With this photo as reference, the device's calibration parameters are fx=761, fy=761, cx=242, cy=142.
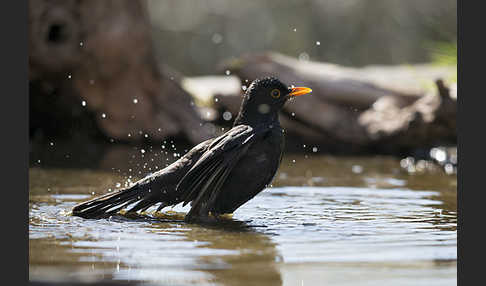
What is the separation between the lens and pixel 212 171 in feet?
17.4

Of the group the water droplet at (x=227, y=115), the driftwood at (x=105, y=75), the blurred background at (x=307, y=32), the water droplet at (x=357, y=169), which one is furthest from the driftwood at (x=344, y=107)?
the blurred background at (x=307, y=32)

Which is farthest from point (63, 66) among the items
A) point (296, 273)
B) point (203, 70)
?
point (203, 70)

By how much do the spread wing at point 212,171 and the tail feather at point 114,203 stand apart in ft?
0.95

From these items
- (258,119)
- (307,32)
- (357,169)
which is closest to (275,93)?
(258,119)

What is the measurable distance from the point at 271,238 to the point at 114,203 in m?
1.31

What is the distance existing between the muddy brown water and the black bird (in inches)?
5.1

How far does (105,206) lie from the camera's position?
17.7 feet

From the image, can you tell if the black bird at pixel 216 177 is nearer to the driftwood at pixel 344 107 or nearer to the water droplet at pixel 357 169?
the water droplet at pixel 357 169

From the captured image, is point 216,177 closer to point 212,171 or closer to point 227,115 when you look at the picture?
point 212,171

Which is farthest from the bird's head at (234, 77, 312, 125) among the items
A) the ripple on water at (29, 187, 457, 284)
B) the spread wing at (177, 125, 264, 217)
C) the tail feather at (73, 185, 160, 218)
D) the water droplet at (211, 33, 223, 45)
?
the water droplet at (211, 33, 223, 45)

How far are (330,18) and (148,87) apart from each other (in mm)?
13697

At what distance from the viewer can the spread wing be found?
5.26 meters

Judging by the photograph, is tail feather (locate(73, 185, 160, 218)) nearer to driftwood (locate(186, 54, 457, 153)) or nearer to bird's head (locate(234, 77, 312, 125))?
bird's head (locate(234, 77, 312, 125))

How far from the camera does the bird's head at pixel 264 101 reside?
5.70 m
